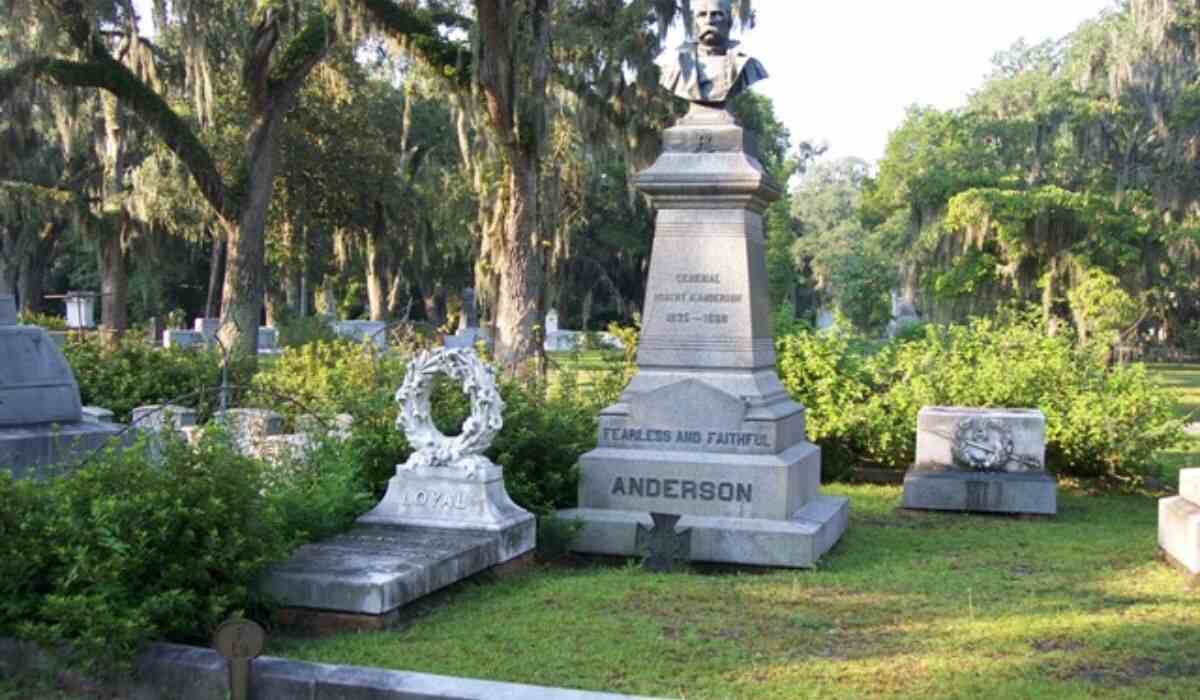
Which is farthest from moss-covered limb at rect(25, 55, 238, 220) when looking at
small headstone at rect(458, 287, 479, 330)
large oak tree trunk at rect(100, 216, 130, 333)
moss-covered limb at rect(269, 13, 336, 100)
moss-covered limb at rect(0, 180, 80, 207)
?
small headstone at rect(458, 287, 479, 330)

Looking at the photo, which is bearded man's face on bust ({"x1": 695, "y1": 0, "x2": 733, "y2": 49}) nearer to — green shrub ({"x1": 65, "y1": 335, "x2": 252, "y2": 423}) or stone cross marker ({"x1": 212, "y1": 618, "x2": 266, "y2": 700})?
stone cross marker ({"x1": 212, "y1": 618, "x2": 266, "y2": 700})

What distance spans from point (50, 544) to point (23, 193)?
80.7 ft

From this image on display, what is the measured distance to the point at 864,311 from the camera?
6022cm

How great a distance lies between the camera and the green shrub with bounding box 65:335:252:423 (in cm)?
1438

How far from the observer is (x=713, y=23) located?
31.1 feet

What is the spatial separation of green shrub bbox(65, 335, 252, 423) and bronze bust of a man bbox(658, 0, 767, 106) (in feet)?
23.5

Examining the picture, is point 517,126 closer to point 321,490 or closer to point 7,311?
point 7,311

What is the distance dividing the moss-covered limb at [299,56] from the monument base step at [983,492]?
47.1 ft

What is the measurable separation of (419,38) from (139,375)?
25.0ft

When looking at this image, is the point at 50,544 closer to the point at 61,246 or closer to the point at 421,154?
the point at 421,154

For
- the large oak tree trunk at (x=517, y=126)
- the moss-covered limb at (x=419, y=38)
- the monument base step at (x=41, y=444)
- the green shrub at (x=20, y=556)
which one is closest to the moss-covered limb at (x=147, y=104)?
the moss-covered limb at (x=419, y=38)

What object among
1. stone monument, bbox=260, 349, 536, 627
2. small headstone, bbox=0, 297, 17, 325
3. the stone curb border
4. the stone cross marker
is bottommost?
A: the stone curb border

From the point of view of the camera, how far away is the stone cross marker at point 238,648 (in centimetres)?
493

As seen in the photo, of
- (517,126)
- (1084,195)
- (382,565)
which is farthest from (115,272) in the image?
(382,565)
